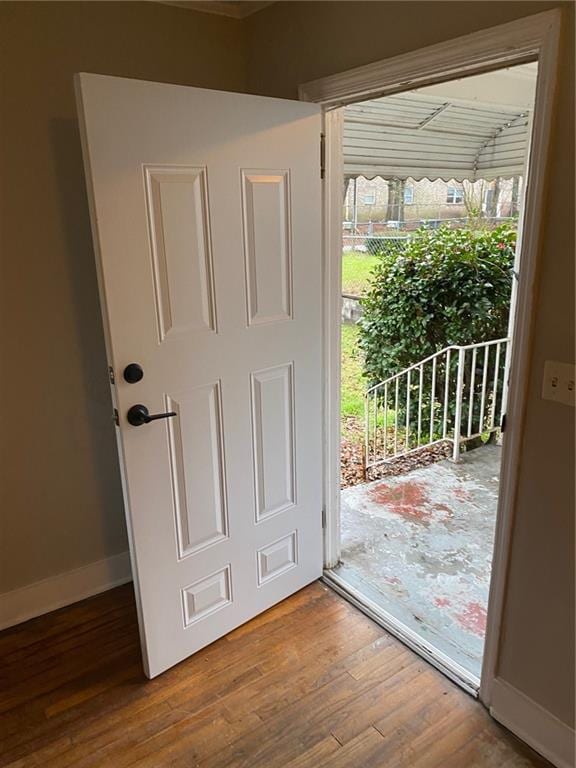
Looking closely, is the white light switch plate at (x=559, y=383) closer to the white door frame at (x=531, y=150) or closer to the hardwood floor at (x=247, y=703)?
the white door frame at (x=531, y=150)

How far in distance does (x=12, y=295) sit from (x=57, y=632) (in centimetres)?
132

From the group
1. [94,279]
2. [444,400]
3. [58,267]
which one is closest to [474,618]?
[444,400]

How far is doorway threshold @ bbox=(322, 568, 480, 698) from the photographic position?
1.85m

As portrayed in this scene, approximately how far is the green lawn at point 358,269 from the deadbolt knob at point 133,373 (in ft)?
8.77

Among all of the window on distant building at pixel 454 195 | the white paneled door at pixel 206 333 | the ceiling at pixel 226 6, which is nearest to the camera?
the white paneled door at pixel 206 333

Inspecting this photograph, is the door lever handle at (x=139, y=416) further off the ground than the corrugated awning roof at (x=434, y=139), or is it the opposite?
the corrugated awning roof at (x=434, y=139)

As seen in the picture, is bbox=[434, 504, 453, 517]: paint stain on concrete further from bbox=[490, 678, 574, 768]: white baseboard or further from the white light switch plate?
the white light switch plate

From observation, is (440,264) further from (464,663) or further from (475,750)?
(475,750)

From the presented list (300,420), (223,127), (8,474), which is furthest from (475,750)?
(223,127)

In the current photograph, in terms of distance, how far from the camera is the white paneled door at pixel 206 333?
1.51m

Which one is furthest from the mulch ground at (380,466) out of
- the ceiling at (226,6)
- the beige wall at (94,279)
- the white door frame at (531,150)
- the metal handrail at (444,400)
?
the ceiling at (226,6)

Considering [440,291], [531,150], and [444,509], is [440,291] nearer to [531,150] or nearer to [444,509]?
[444,509]

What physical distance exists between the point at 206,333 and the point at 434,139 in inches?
114

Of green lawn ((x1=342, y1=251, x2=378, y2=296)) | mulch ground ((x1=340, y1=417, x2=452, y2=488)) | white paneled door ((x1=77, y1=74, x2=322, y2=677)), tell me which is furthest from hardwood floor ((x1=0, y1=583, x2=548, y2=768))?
green lawn ((x1=342, y1=251, x2=378, y2=296))
